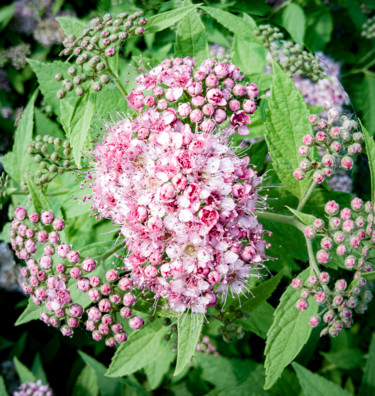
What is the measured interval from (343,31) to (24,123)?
298cm

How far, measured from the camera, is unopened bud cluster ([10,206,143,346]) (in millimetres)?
1609

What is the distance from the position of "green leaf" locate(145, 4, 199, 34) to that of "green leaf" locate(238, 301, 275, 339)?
4.41 feet

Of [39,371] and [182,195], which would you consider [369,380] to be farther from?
[39,371]

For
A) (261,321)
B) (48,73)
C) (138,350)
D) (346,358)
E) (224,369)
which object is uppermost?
(48,73)

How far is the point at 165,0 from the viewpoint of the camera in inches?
87.5

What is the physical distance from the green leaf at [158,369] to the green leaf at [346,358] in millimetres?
1040

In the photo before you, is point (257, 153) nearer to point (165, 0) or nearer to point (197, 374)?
point (165, 0)

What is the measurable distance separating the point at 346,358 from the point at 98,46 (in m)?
2.42

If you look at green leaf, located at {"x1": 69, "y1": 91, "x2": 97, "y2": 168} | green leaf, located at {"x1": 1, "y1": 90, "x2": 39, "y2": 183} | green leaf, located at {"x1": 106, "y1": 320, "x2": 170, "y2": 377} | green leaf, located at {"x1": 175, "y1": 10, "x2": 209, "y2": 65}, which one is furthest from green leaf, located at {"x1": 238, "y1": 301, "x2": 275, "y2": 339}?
green leaf, located at {"x1": 1, "y1": 90, "x2": 39, "y2": 183}

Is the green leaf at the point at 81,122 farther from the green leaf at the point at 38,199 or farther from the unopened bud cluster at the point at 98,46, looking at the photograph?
the green leaf at the point at 38,199

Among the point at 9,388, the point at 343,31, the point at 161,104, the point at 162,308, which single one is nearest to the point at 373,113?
the point at 343,31

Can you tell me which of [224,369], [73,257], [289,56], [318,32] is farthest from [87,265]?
[318,32]

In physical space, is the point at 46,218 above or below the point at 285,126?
below

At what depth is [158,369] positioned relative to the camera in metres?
2.47
